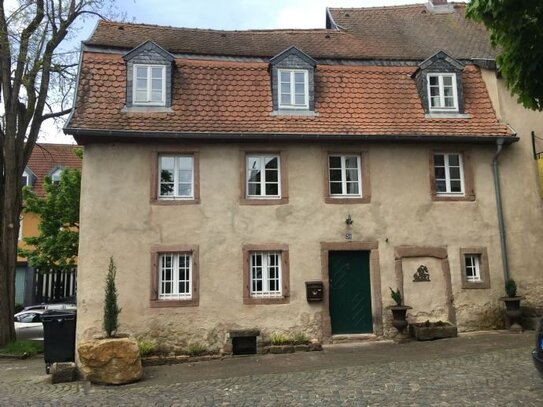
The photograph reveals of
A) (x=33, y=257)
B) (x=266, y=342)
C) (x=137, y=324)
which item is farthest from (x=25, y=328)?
(x=266, y=342)

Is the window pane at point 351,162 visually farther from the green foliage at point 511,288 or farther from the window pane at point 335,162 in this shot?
the green foliage at point 511,288

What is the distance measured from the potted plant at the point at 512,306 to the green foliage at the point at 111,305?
866cm

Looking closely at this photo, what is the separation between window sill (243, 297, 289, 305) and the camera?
1184cm

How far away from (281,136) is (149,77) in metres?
3.49

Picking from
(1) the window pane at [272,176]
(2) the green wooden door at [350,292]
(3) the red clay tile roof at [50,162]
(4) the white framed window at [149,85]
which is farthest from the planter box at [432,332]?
(3) the red clay tile roof at [50,162]

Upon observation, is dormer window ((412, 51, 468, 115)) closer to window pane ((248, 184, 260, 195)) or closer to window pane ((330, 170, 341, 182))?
window pane ((330, 170, 341, 182))

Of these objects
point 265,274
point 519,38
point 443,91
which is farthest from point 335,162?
point 519,38

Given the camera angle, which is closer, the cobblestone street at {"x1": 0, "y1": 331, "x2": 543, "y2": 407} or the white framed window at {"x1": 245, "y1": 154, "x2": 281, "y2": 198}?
the cobblestone street at {"x1": 0, "y1": 331, "x2": 543, "y2": 407}

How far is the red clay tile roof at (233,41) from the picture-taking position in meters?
14.0

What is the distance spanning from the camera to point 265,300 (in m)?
11.9

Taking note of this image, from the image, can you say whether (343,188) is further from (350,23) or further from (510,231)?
(350,23)

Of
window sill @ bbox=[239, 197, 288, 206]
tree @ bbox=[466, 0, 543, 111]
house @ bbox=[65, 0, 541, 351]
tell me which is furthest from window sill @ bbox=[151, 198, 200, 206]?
tree @ bbox=[466, 0, 543, 111]

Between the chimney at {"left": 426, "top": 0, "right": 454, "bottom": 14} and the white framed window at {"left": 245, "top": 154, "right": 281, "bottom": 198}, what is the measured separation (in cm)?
993

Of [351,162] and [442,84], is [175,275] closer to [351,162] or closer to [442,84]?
[351,162]
